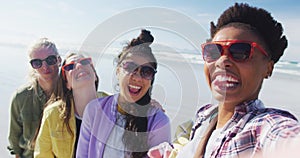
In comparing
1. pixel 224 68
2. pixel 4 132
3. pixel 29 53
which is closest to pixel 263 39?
pixel 224 68

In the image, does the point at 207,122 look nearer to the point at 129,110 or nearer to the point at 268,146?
the point at 268,146

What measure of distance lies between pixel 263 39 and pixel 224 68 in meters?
0.20

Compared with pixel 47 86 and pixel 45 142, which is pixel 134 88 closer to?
pixel 45 142

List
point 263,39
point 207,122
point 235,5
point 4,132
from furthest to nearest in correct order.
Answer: point 4,132, point 207,122, point 235,5, point 263,39

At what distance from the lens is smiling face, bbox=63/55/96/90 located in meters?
2.30

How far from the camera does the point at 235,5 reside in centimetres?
139

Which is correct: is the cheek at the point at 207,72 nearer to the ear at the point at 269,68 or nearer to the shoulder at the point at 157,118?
the ear at the point at 269,68

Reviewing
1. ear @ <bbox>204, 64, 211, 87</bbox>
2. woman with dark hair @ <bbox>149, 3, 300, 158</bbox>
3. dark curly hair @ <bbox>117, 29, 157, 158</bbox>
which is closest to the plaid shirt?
Result: woman with dark hair @ <bbox>149, 3, 300, 158</bbox>

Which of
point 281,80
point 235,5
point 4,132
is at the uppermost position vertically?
point 235,5

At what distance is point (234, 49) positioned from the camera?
1263 millimetres

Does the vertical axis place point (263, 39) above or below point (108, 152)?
above

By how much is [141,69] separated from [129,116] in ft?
1.12

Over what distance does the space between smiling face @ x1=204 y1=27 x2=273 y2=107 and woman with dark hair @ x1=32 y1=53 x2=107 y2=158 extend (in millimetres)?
1223

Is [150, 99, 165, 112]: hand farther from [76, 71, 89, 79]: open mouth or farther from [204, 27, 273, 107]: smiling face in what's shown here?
[204, 27, 273, 107]: smiling face
